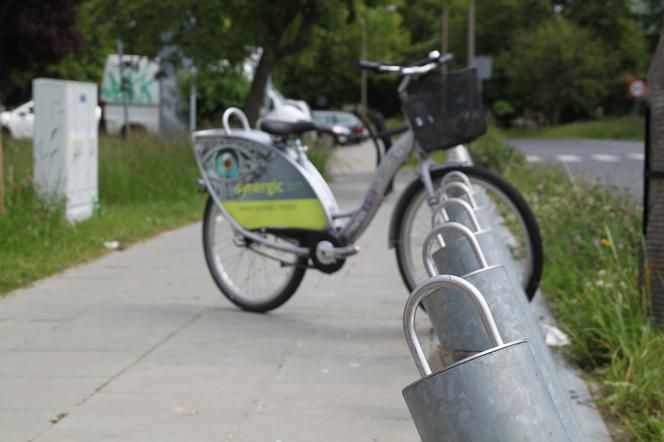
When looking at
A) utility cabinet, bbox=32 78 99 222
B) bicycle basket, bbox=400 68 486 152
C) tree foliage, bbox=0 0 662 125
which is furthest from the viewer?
tree foliage, bbox=0 0 662 125

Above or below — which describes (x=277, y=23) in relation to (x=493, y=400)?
above

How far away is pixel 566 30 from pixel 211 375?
6290 cm

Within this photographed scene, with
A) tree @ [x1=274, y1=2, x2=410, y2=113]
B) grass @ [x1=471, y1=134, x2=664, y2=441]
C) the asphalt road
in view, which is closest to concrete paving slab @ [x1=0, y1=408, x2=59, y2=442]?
grass @ [x1=471, y1=134, x2=664, y2=441]

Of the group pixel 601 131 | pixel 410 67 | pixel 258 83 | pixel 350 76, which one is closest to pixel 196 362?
pixel 410 67

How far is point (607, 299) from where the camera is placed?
5.68 metres

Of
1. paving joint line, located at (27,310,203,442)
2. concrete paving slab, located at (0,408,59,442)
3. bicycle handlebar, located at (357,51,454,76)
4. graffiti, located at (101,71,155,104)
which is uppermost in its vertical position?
bicycle handlebar, located at (357,51,454,76)

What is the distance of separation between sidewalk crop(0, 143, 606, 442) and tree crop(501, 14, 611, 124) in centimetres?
5983

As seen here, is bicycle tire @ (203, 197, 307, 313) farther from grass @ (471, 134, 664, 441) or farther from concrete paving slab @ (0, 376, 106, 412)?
concrete paving slab @ (0, 376, 106, 412)

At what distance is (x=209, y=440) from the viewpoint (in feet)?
13.5

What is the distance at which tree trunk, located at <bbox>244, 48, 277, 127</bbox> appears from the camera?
17.5m

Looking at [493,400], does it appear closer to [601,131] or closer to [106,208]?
[106,208]

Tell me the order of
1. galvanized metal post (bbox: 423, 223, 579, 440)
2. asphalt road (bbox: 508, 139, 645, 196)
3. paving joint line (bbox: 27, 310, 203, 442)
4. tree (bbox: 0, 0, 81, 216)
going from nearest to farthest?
galvanized metal post (bbox: 423, 223, 579, 440), paving joint line (bbox: 27, 310, 203, 442), asphalt road (bbox: 508, 139, 645, 196), tree (bbox: 0, 0, 81, 216)

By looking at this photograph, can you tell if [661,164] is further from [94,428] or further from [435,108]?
[94,428]

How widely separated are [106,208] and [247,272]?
623 cm
